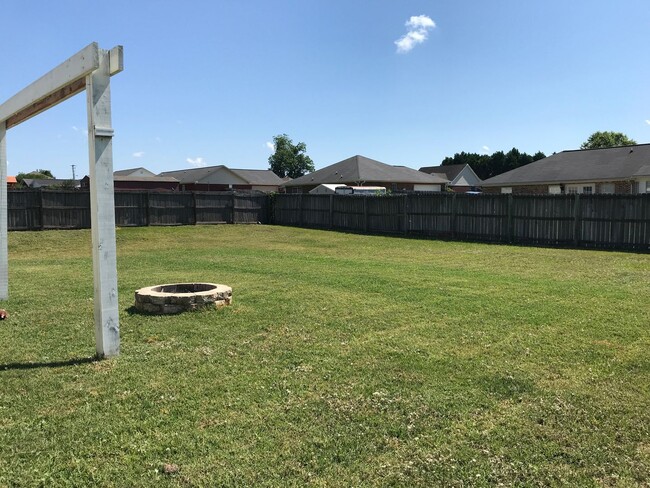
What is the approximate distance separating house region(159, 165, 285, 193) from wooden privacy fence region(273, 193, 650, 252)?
96.0ft

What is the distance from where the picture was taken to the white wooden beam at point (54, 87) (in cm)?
468

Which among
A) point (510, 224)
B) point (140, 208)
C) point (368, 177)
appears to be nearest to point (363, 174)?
point (368, 177)

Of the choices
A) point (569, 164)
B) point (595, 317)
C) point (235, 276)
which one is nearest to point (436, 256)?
point (235, 276)

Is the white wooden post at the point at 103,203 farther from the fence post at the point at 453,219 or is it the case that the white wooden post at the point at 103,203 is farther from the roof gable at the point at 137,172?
the roof gable at the point at 137,172

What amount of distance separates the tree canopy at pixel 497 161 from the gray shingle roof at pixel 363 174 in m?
30.8

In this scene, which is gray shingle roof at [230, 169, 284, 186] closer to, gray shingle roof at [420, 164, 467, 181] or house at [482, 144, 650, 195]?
gray shingle roof at [420, 164, 467, 181]

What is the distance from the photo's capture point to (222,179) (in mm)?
55438

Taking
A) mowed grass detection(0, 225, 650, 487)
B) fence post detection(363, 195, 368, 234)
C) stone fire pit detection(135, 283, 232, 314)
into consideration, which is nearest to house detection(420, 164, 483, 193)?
fence post detection(363, 195, 368, 234)

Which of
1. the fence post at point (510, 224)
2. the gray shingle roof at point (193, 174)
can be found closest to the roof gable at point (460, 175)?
the gray shingle roof at point (193, 174)

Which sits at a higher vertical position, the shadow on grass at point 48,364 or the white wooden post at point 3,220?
the white wooden post at point 3,220

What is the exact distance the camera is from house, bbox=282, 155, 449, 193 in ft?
135

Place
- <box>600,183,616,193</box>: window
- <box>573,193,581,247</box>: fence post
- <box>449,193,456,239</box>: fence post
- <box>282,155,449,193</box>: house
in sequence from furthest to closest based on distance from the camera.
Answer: <box>282,155,449,193</box>: house, <box>600,183,616,193</box>: window, <box>449,193,456,239</box>: fence post, <box>573,193,581,247</box>: fence post

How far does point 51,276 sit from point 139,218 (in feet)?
43.4

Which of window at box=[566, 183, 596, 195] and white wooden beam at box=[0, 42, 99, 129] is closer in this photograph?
white wooden beam at box=[0, 42, 99, 129]
